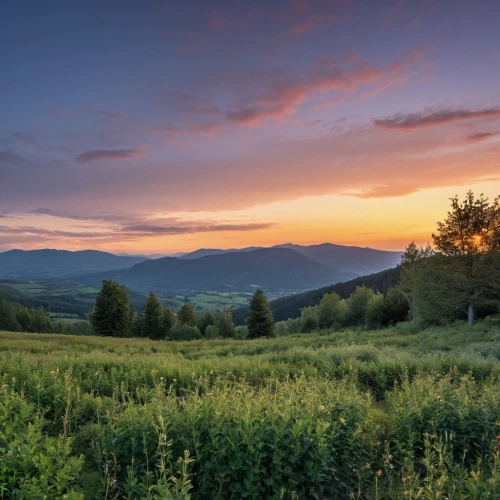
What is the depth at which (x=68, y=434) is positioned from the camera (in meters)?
6.90

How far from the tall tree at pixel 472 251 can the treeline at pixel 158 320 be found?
1223 inches

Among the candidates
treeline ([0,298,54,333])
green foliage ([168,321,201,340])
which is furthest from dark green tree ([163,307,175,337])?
treeline ([0,298,54,333])

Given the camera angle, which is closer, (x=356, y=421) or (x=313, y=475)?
(x=313, y=475)

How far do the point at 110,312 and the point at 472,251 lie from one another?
4570 cm

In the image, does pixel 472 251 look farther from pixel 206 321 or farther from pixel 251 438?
pixel 206 321

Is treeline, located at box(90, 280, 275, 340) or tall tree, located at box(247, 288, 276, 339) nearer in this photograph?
treeline, located at box(90, 280, 275, 340)

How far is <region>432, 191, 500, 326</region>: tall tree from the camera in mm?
28516

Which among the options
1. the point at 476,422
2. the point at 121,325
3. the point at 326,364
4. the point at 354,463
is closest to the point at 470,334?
the point at 326,364

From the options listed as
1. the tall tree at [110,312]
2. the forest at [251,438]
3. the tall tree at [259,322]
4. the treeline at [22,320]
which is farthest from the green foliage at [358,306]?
the treeline at [22,320]

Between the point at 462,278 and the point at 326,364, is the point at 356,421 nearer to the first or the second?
the point at 326,364

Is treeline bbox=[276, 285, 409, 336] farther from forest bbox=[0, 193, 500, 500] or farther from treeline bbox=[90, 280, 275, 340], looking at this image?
forest bbox=[0, 193, 500, 500]

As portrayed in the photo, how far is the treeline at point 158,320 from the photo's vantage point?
50.4 meters

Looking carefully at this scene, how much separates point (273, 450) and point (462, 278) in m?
29.1

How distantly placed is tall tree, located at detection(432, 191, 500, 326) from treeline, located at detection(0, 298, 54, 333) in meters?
77.1
